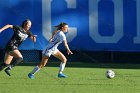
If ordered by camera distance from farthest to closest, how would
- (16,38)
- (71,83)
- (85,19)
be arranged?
(85,19)
(16,38)
(71,83)

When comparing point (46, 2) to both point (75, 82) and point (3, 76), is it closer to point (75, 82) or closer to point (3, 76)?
point (3, 76)

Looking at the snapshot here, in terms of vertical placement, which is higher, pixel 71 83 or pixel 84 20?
pixel 84 20

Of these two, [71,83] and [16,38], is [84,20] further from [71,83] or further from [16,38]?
[71,83]

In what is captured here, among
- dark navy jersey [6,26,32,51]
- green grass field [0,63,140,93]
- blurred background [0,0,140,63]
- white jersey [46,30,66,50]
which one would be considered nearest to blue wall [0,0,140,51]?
blurred background [0,0,140,63]

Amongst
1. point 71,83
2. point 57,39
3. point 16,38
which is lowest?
point 71,83

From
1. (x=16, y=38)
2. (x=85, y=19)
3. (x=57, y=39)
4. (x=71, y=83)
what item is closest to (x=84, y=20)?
(x=85, y=19)

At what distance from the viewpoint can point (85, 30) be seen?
2077 cm

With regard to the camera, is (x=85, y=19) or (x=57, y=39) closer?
(x=57, y=39)

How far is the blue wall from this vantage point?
20.7 metres

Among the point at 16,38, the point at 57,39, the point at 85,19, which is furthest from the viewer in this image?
the point at 85,19

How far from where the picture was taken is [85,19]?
819 inches

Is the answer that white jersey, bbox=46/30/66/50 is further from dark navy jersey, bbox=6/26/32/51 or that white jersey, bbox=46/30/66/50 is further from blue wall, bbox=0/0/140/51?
→ blue wall, bbox=0/0/140/51

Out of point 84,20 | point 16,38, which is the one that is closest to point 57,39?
point 16,38

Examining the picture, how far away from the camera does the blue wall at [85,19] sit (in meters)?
20.7
